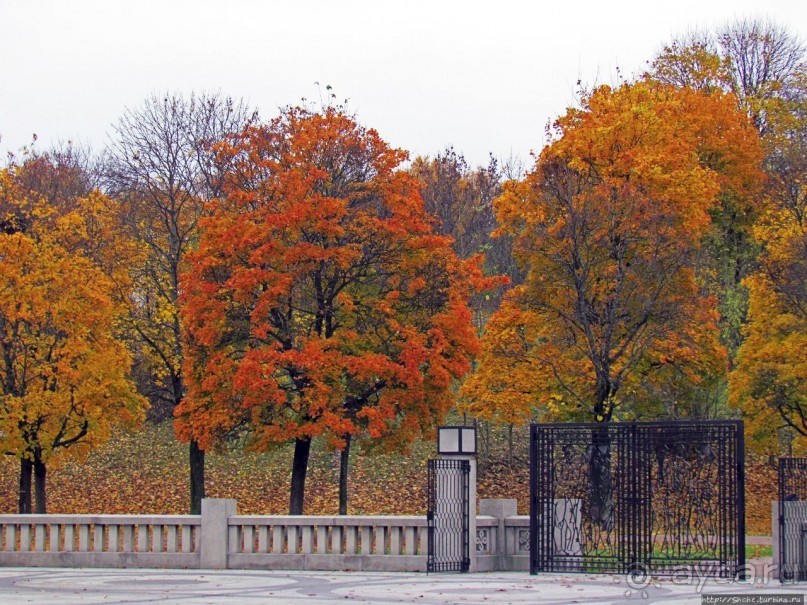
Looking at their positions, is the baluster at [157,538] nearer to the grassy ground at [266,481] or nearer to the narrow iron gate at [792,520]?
the narrow iron gate at [792,520]

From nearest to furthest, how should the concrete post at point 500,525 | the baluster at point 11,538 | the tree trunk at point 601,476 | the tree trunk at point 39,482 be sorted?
1. the tree trunk at point 601,476
2. the concrete post at point 500,525
3. the baluster at point 11,538
4. the tree trunk at point 39,482

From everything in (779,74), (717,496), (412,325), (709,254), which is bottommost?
(717,496)

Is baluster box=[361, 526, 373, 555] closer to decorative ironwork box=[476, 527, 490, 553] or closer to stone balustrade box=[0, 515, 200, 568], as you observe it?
decorative ironwork box=[476, 527, 490, 553]

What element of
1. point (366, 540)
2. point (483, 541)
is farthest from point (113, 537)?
point (483, 541)

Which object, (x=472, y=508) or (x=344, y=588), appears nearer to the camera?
(x=344, y=588)

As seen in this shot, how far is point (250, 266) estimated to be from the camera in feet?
108

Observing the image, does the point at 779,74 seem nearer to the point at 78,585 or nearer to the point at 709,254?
the point at 709,254

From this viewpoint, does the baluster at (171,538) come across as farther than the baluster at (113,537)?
No

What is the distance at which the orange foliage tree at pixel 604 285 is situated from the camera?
33219 millimetres

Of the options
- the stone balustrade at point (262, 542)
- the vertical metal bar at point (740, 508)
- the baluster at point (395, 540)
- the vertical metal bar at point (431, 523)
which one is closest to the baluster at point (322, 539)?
the stone balustrade at point (262, 542)

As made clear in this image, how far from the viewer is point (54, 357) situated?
111ft

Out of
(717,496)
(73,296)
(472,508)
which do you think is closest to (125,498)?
(73,296)

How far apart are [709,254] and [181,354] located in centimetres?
1955

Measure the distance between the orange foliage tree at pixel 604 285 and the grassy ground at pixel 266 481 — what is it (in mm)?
4665
